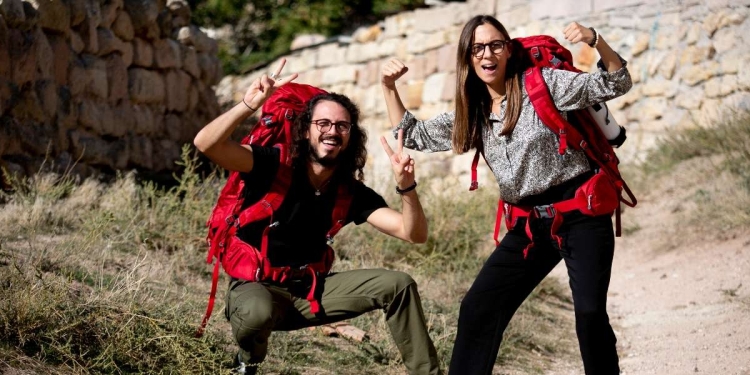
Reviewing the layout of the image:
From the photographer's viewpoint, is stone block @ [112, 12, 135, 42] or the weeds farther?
stone block @ [112, 12, 135, 42]

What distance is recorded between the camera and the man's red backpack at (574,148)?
358 centimetres

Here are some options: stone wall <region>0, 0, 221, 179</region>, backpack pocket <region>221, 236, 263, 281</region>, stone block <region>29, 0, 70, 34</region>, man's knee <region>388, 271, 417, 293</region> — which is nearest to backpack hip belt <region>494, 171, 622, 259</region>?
man's knee <region>388, 271, 417, 293</region>

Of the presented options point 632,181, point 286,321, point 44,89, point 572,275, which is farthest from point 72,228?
point 632,181

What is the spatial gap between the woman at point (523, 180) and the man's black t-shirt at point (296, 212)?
55cm

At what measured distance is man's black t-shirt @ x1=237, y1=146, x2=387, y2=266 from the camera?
Answer: 393 centimetres

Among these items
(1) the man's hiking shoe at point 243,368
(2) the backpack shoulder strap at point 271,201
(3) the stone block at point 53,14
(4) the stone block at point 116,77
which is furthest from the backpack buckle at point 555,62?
(4) the stone block at point 116,77

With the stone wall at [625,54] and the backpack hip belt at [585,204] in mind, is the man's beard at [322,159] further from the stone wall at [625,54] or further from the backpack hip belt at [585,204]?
the stone wall at [625,54]

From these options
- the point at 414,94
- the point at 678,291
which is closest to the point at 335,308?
the point at 678,291

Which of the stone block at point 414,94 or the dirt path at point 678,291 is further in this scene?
the stone block at point 414,94

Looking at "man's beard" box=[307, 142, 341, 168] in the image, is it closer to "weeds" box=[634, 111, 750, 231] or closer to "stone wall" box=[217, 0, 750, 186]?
"weeds" box=[634, 111, 750, 231]

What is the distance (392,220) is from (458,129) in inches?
19.4

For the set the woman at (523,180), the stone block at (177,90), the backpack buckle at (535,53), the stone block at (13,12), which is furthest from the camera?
the stone block at (177,90)

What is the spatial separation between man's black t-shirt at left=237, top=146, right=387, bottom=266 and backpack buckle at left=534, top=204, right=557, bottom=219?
0.75m

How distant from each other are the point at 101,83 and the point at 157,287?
123 inches
